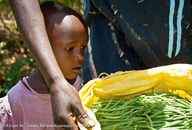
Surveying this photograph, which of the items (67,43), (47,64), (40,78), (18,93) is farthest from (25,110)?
(47,64)

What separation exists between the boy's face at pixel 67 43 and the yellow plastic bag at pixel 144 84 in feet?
0.75

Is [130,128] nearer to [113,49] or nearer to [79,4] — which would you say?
[113,49]

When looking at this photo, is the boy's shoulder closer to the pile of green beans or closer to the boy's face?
the boy's face

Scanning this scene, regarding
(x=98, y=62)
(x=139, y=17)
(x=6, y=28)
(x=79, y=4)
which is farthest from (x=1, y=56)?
(x=139, y=17)

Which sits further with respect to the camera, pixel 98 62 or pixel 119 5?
pixel 98 62

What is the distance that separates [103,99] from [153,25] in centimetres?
52

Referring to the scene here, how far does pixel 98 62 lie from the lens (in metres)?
1.94

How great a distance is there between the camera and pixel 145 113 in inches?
52.2

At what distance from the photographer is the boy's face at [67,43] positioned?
1.65 metres

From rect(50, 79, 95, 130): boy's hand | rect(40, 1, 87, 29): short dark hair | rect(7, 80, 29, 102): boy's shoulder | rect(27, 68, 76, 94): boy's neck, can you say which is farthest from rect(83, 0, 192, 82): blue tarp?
rect(50, 79, 95, 130): boy's hand

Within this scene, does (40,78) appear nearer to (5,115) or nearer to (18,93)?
(18,93)

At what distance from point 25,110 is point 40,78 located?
22cm

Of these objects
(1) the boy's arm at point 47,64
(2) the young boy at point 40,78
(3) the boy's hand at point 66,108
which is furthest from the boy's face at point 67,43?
(3) the boy's hand at point 66,108

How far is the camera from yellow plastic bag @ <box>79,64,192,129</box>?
149 centimetres
